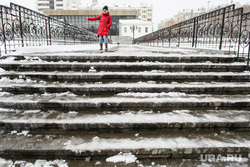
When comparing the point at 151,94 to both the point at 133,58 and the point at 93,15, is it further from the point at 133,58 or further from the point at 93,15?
the point at 93,15

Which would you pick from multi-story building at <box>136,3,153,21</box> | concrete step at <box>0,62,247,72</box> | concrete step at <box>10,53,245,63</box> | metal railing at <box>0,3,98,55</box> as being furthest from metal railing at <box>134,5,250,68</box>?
multi-story building at <box>136,3,153,21</box>

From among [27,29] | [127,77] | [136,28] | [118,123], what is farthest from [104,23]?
[136,28]

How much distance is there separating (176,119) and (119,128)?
101 centimetres

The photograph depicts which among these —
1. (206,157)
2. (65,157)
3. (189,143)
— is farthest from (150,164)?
(65,157)

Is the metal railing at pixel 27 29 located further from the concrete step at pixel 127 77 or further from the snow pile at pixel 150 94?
the snow pile at pixel 150 94

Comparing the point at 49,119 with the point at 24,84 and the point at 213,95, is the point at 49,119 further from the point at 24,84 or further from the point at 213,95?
the point at 213,95

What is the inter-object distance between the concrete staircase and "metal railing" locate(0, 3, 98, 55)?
71.3 inches

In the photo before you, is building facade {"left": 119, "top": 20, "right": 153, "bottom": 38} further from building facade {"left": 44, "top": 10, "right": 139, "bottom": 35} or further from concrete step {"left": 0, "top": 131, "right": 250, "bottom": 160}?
concrete step {"left": 0, "top": 131, "right": 250, "bottom": 160}

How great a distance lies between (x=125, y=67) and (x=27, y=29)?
6.14 m

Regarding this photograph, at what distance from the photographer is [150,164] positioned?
2.17m

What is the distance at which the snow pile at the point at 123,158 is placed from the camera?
2.16 meters

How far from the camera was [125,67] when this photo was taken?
4.20 m

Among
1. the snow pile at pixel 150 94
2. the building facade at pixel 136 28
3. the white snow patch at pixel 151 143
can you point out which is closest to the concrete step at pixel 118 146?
the white snow patch at pixel 151 143

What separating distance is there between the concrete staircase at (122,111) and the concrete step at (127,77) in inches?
0.9
